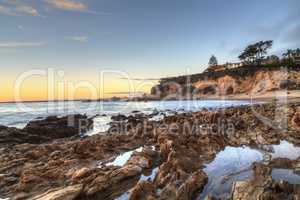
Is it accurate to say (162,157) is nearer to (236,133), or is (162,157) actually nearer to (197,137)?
(197,137)

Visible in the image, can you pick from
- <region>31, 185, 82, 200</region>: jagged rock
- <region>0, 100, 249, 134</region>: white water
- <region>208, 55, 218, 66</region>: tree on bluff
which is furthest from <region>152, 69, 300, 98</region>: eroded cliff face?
<region>31, 185, 82, 200</region>: jagged rock

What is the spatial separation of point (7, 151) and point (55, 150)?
2.79 m

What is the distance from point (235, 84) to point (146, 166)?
7332 cm

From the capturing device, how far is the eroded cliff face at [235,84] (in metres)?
60.1

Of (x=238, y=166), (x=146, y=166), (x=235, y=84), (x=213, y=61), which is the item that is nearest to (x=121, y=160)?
(x=146, y=166)

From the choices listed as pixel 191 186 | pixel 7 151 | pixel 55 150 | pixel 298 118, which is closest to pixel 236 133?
pixel 298 118

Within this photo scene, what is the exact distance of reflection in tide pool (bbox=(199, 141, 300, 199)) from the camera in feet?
23.6

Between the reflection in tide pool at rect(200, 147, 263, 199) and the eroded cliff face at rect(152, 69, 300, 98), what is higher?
the eroded cliff face at rect(152, 69, 300, 98)

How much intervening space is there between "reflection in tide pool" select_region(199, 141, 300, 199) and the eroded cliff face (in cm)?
4903

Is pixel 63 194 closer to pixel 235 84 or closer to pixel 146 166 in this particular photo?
pixel 146 166

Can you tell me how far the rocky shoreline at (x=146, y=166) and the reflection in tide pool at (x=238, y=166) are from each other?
0.20 metres

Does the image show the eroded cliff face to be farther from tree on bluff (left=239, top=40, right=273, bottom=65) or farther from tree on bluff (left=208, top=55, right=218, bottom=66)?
tree on bluff (left=208, top=55, right=218, bottom=66)

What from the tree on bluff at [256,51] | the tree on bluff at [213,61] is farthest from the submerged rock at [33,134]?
the tree on bluff at [213,61]

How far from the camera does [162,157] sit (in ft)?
35.1
